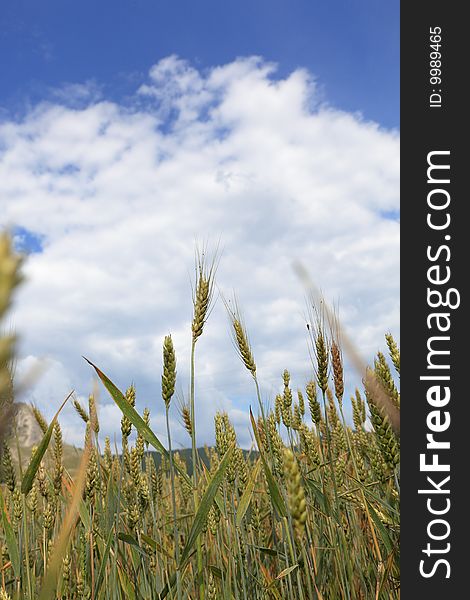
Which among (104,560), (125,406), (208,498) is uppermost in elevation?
(125,406)

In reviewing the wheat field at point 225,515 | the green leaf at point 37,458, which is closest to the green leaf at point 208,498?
the wheat field at point 225,515

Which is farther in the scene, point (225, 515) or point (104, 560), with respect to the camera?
point (225, 515)

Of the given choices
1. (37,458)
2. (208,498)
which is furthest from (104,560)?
(37,458)

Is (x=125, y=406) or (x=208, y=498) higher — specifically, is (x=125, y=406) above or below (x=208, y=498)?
above

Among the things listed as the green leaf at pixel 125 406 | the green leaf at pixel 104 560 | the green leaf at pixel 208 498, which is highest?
the green leaf at pixel 125 406

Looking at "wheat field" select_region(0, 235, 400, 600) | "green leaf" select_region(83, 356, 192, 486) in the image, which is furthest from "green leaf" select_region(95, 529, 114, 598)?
"green leaf" select_region(83, 356, 192, 486)

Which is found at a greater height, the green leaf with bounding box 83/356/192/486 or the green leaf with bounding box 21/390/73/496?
the green leaf with bounding box 83/356/192/486

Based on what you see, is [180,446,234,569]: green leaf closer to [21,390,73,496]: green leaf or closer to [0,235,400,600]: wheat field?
[0,235,400,600]: wheat field

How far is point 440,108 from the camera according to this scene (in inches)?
69.0

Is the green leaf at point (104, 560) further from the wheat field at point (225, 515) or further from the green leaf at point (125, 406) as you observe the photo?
the green leaf at point (125, 406)

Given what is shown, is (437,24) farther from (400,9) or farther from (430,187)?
(430,187)

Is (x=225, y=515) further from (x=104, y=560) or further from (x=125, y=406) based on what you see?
(x=125, y=406)

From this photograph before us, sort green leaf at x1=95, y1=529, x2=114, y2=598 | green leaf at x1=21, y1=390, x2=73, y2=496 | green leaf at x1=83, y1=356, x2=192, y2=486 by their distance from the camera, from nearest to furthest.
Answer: green leaf at x1=21, y1=390, x2=73, y2=496 → green leaf at x1=83, y1=356, x2=192, y2=486 → green leaf at x1=95, y1=529, x2=114, y2=598

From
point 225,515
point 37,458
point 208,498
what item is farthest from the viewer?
point 225,515
